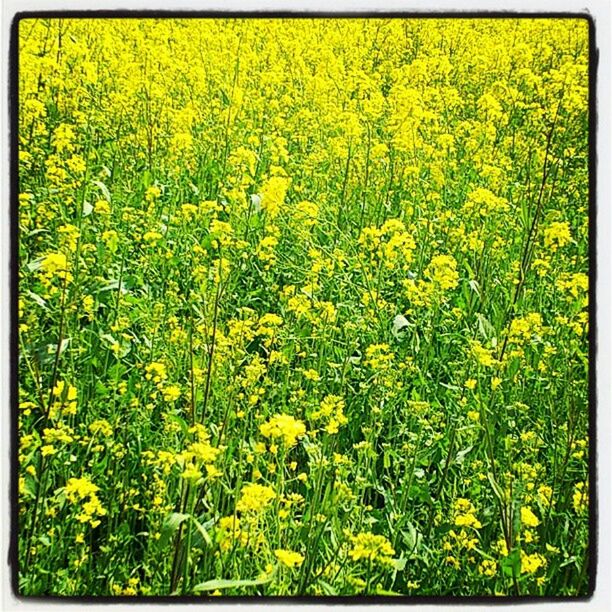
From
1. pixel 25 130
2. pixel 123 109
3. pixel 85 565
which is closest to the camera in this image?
pixel 85 565

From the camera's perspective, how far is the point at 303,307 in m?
2.02

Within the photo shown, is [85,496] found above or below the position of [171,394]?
below

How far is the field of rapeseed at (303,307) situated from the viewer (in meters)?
1.89

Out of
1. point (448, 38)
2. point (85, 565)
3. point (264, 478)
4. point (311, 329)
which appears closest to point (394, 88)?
point (448, 38)

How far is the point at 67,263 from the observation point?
1.98 m

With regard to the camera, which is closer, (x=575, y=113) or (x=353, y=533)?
(x=353, y=533)

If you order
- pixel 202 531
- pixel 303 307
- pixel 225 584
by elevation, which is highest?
pixel 303 307

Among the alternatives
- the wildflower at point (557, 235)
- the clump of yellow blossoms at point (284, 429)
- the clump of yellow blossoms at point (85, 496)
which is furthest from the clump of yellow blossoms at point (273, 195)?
the clump of yellow blossoms at point (85, 496)

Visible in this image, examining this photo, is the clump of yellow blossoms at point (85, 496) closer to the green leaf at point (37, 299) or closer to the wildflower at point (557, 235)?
the green leaf at point (37, 299)

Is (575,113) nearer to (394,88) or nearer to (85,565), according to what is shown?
(394,88)

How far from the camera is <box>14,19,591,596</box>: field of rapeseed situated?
1887mm

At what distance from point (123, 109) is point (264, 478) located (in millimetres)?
922

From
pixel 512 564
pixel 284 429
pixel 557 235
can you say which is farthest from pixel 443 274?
pixel 512 564

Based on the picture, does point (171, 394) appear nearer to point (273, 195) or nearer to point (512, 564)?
point (273, 195)
